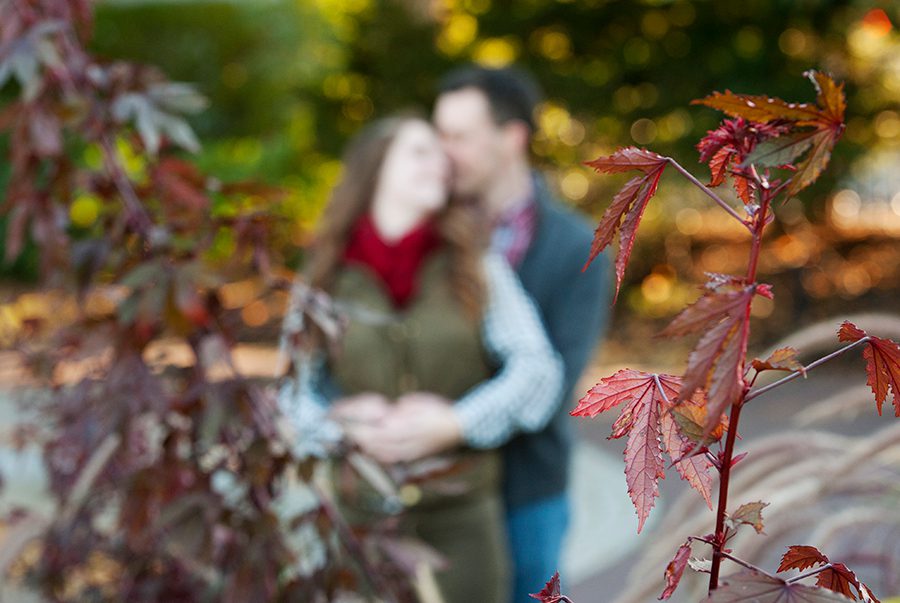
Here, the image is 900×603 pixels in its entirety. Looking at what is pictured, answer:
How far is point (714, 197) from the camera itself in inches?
23.1

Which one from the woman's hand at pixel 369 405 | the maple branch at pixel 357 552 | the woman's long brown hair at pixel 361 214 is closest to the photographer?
the maple branch at pixel 357 552

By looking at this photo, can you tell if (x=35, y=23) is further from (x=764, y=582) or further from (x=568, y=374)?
(x=568, y=374)

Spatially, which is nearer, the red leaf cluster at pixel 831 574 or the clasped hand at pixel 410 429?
the red leaf cluster at pixel 831 574

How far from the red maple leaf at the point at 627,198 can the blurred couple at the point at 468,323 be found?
1816mm

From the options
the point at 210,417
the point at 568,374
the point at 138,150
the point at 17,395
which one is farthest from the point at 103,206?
the point at 568,374

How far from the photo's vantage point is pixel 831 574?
0.63 metres

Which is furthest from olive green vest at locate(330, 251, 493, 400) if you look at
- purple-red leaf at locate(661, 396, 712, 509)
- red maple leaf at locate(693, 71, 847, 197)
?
red maple leaf at locate(693, 71, 847, 197)

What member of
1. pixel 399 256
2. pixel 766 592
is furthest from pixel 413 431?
pixel 766 592

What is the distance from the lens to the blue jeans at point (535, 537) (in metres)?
2.82

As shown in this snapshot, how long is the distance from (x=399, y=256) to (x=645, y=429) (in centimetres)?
210

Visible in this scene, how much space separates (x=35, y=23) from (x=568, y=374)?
1727mm

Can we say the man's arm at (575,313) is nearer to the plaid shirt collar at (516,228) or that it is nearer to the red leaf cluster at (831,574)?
the plaid shirt collar at (516,228)

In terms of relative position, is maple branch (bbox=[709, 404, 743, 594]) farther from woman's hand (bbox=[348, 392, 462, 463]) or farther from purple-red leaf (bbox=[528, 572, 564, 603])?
woman's hand (bbox=[348, 392, 462, 463])

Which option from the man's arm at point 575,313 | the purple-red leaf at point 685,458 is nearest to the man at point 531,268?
the man's arm at point 575,313
